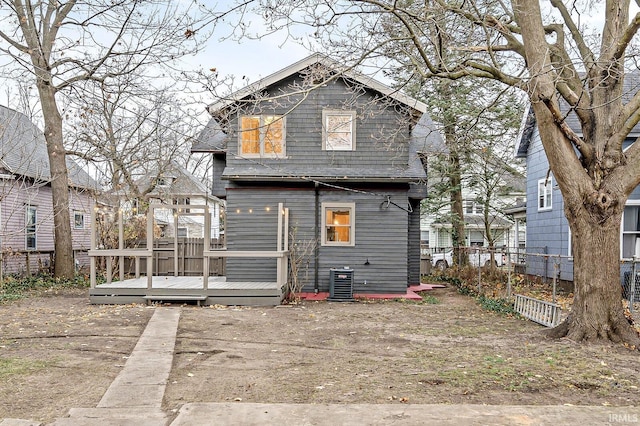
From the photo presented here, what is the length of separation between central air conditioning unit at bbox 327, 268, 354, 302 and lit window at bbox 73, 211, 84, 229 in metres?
16.8

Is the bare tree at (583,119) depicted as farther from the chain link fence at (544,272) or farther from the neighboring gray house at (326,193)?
the neighboring gray house at (326,193)

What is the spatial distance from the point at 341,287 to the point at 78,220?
17.4 metres

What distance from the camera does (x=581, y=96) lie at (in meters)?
8.42

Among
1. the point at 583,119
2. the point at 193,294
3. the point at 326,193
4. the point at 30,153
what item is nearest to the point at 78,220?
the point at 30,153

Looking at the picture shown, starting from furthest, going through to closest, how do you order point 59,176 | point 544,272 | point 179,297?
point 544,272 < point 59,176 < point 179,297

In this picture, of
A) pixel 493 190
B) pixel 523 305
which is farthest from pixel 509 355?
pixel 493 190

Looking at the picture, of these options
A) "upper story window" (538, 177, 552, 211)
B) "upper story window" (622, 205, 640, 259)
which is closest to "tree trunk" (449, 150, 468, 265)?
"upper story window" (538, 177, 552, 211)

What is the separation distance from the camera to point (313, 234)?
14.6 m

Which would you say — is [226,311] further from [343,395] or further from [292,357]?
[343,395]

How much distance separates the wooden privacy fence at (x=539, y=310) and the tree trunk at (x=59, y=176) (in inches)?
574

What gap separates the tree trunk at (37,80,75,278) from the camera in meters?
17.5

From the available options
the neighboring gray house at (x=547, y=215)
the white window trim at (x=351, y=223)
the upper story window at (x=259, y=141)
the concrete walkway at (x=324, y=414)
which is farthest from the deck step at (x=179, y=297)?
the neighboring gray house at (x=547, y=215)

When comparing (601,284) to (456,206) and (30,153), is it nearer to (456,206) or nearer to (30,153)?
(30,153)

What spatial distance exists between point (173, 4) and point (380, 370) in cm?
853
